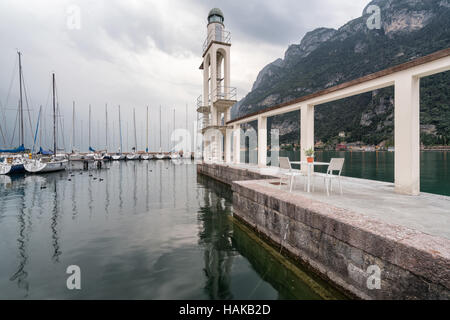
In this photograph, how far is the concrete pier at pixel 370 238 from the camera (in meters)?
2.05

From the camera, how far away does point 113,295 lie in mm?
3318

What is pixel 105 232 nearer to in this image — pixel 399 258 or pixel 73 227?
pixel 73 227

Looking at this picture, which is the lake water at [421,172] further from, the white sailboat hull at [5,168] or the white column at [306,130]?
the white sailboat hull at [5,168]

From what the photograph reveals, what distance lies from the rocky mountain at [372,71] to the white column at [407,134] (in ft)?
170


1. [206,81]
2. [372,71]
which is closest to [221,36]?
[206,81]

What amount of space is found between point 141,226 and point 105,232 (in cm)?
105

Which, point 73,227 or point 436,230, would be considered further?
point 73,227

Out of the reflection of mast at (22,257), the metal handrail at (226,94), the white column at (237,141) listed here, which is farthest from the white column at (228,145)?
the reflection of mast at (22,257)

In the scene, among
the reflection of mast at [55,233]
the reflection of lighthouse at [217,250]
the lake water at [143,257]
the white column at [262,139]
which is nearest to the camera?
the lake water at [143,257]

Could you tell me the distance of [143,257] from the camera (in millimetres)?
4695

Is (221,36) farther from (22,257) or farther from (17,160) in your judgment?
(17,160)

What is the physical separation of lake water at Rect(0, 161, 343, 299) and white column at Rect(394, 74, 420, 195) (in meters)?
4.08

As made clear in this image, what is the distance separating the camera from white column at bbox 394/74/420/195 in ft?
17.2
